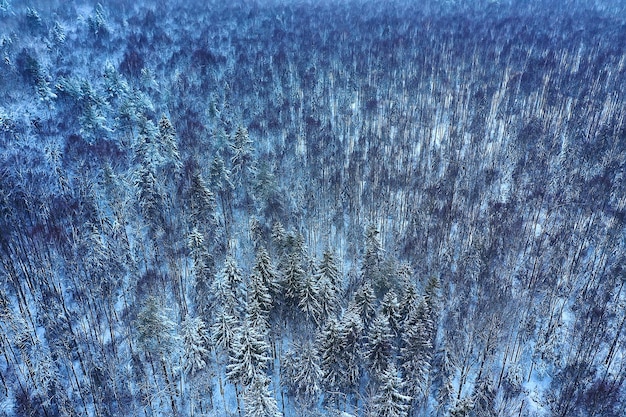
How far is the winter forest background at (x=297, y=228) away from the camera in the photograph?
4141cm

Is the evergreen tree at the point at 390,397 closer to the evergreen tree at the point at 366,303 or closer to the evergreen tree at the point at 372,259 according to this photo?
the evergreen tree at the point at 366,303

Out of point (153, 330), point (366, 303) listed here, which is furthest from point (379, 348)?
point (153, 330)

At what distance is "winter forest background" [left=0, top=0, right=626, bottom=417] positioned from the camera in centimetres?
4141

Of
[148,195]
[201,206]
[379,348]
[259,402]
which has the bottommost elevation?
[259,402]

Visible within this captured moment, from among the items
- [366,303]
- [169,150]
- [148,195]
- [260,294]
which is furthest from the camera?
[169,150]

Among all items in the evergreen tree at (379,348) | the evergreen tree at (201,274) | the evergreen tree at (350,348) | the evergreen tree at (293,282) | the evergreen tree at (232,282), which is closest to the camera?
the evergreen tree at (379,348)

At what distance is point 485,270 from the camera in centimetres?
5681

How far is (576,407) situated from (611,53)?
128 meters

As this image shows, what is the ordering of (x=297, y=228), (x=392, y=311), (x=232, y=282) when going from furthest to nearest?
(x=297, y=228) → (x=232, y=282) → (x=392, y=311)

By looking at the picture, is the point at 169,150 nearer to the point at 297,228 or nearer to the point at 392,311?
the point at 297,228

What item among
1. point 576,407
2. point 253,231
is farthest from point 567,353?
point 253,231

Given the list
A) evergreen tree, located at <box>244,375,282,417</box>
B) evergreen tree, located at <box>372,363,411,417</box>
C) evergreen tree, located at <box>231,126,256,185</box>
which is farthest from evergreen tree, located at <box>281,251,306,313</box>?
evergreen tree, located at <box>231,126,256,185</box>

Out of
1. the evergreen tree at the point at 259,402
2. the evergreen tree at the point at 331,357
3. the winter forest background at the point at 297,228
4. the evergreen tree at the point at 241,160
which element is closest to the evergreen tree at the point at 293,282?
the winter forest background at the point at 297,228

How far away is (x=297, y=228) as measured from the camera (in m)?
64.1
